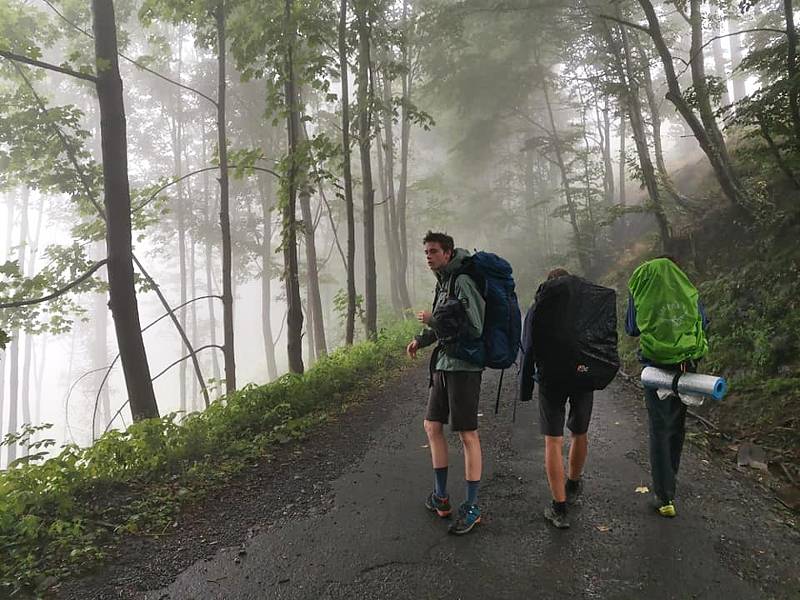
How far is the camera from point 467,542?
3.17 meters

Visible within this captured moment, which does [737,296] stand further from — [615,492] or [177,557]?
[177,557]

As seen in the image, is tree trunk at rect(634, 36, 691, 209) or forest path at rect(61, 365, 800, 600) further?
→ tree trunk at rect(634, 36, 691, 209)

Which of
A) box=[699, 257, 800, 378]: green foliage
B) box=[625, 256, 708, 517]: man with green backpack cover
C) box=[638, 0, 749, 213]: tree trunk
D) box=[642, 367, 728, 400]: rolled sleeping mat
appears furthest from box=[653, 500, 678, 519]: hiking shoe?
box=[638, 0, 749, 213]: tree trunk

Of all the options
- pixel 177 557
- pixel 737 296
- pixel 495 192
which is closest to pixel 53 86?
pixel 495 192

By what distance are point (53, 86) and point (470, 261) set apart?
27.9m

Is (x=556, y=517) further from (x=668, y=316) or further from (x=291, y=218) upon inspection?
(x=291, y=218)

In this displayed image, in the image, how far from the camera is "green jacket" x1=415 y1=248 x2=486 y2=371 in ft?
10.5

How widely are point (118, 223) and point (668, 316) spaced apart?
6827mm

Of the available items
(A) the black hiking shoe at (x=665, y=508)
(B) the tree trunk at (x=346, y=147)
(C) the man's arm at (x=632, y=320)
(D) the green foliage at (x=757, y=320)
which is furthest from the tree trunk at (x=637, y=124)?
(A) the black hiking shoe at (x=665, y=508)

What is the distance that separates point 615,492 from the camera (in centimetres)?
392

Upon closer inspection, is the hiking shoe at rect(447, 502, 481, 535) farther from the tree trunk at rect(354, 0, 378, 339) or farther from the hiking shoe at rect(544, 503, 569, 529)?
the tree trunk at rect(354, 0, 378, 339)

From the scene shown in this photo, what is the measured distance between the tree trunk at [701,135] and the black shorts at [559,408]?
23.8 feet

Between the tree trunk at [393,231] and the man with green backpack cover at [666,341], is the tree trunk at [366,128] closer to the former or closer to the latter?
the tree trunk at [393,231]

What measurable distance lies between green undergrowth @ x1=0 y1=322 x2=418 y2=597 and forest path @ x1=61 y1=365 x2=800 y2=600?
347mm
